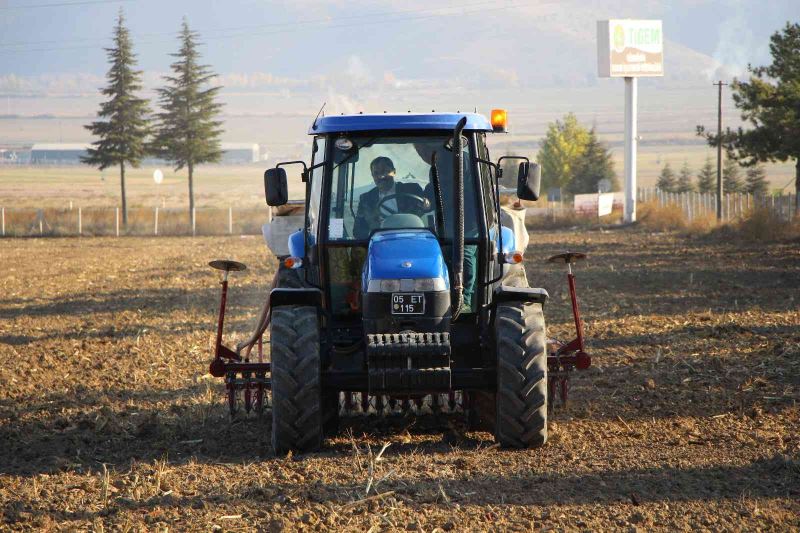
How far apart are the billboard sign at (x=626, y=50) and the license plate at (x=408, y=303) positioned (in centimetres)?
5687

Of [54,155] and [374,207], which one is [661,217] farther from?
[54,155]

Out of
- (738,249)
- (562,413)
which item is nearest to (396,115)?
(562,413)

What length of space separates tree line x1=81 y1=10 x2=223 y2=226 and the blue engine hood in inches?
2175

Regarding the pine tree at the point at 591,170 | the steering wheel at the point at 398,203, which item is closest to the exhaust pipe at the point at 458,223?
the steering wheel at the point at 398,203

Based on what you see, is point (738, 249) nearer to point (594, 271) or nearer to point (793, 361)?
point (594, 271)

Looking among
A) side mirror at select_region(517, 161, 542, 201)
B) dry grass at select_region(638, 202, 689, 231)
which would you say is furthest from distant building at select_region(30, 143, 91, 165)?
side mirror at select_region(517, 161, 542, 201)

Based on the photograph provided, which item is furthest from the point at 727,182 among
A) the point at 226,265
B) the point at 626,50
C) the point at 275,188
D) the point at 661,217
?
the point at 275,188

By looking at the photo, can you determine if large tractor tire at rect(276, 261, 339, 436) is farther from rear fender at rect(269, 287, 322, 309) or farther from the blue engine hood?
the blue engine hood

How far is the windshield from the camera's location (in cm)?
897

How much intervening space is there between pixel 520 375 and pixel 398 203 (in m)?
1.67

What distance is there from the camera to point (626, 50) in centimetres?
6412

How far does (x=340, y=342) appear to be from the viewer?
8.91 metres

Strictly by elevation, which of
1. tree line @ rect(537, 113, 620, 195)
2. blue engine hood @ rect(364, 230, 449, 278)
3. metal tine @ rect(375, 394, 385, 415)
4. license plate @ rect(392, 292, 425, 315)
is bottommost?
metal tine @ rect(375, 394, 385, 415)

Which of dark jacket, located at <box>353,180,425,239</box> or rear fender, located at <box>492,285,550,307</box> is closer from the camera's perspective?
rear fender, located at <box>492,285,550,307</box>
